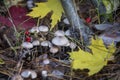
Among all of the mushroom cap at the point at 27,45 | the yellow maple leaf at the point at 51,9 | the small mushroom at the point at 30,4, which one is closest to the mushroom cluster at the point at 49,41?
the mushroom cap at the point at 27,45

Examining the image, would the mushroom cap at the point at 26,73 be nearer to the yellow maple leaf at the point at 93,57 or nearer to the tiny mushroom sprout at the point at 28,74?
the tiny mushroom sprout at the point at 28,74

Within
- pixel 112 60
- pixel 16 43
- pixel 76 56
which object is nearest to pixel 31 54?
pixel 16 43

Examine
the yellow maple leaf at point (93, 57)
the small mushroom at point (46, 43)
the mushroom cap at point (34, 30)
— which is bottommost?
the yellow maple leaf at point (93, 57)

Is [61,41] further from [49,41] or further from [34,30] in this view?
[34,30]

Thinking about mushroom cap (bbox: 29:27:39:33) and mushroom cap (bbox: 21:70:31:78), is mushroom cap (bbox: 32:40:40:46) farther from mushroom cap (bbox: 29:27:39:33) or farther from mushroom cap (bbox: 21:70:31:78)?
mushroom cap (bbox: 21:70:31:78)

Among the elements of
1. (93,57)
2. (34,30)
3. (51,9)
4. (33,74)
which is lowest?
(33,74)

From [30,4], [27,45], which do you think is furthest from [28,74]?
[30,4]
